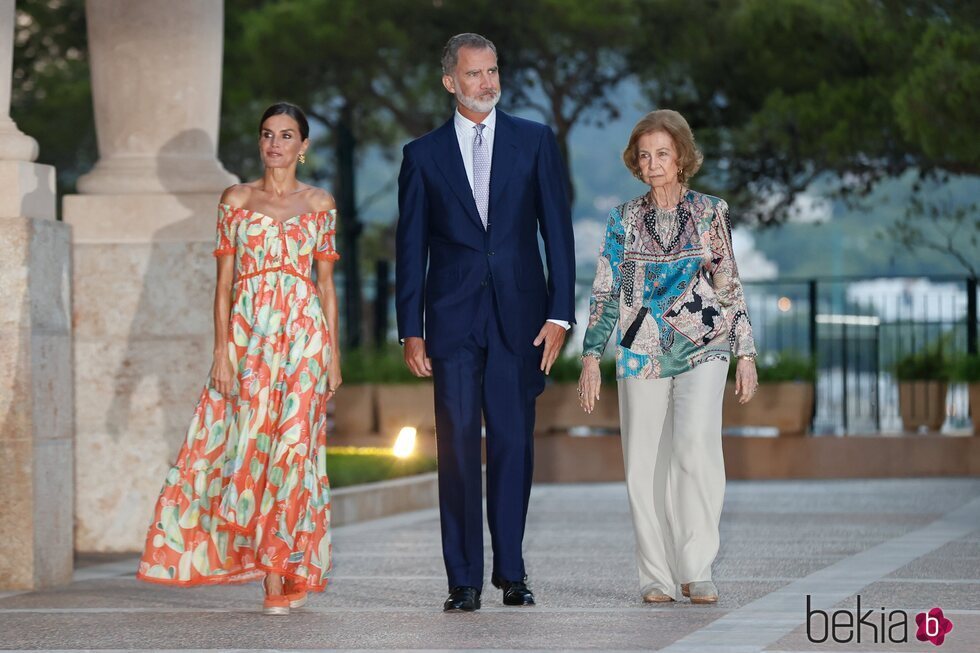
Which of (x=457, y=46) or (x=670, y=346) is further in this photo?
(x=670, y=346)

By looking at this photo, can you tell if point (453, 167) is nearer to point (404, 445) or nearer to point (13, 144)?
point (13, 144)

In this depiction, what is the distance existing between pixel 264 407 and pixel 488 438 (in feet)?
2.94

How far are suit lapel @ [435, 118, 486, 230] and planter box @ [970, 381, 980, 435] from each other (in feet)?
41.1

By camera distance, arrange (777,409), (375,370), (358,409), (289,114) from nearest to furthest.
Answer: (289,114), (777,409), (358,409), (375,370)

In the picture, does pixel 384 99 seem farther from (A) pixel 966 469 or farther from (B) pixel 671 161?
(B) pixel 671 161

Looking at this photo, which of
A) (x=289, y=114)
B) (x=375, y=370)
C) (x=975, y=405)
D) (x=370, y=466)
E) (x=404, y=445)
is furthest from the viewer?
(x=375, y=370)

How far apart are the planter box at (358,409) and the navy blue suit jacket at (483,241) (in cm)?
1272

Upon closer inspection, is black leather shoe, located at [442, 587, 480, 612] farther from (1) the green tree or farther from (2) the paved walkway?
(1) the green tree

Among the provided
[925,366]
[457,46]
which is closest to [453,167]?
[457,46]

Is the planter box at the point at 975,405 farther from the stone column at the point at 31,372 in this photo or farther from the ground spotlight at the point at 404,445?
the stone column at the point at 31,372

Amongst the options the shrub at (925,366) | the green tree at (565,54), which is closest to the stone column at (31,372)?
the shrub at (925,366)

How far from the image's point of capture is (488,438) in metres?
7.86

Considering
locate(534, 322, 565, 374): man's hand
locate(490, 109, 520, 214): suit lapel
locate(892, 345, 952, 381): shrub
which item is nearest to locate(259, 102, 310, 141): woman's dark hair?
locate(490, 109, 520, 214): suit lapel

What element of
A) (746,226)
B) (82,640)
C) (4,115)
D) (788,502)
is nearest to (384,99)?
(746,226)
